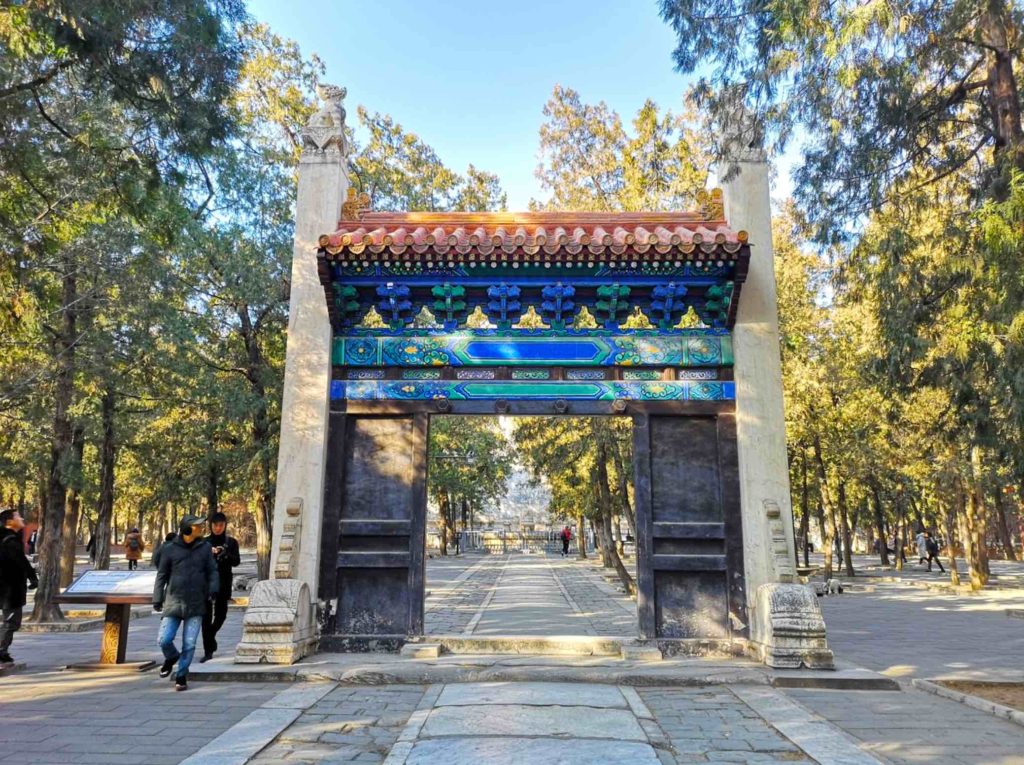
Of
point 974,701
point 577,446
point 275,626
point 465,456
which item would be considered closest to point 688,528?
point 974,701

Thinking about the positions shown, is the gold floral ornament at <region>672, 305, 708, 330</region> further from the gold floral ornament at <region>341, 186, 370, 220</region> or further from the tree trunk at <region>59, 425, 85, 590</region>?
the tree trunk at <region>59, 425, 85, 590</region>

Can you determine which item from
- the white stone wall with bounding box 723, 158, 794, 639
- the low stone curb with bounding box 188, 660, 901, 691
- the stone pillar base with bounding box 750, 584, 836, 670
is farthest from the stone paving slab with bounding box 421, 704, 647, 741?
the white stone wall with bounding box 723, 158, 794, 639

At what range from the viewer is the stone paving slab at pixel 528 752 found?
173 inches

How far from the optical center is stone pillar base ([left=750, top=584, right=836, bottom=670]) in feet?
23.4

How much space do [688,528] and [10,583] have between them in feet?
24.4

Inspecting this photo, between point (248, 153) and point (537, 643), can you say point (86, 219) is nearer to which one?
point (248, 153)

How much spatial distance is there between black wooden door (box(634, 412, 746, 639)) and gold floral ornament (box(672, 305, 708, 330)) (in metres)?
1.07

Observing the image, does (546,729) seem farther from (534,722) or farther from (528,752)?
(528,752)

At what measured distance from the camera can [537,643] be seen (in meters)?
8.08

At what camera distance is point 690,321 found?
9.06 m

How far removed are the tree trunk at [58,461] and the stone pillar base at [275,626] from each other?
640 centimetres

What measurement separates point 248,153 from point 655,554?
41.5ft

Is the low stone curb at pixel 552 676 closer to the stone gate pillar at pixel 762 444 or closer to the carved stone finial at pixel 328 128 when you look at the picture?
the stone gate pillar at pixel 762 444

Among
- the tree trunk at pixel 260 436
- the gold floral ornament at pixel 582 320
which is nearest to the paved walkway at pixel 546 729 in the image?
the gold floral ornament at pixel 582 320
